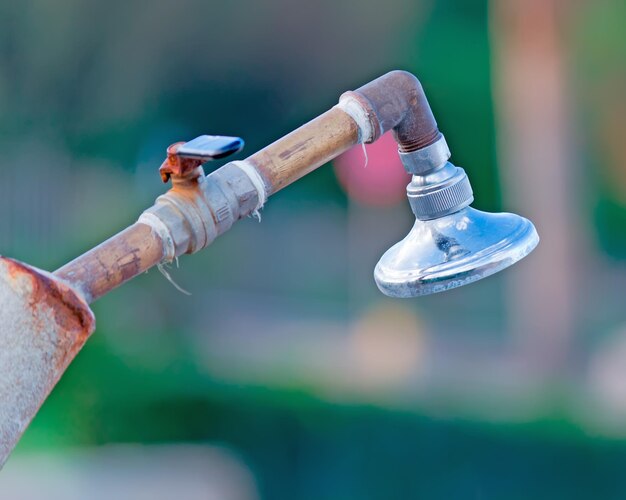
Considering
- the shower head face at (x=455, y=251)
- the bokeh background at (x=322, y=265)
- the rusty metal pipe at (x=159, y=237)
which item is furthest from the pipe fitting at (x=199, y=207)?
the bokeh background at (x=322, y=265)

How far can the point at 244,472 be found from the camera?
12.2ft

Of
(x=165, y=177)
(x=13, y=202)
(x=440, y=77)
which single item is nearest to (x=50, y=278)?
(x=165, y=177)

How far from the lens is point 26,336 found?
2.62ft

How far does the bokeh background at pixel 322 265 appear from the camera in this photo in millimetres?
3604

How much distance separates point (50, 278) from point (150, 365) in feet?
9.58

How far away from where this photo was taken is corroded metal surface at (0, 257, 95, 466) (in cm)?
79

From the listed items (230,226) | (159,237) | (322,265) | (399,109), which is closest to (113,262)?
(159,237)

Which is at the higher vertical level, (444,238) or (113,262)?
(113,262)

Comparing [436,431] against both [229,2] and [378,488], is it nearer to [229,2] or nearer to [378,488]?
[378,488]

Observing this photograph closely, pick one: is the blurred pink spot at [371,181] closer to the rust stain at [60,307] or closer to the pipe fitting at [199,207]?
the pipe fitting at [199,207]

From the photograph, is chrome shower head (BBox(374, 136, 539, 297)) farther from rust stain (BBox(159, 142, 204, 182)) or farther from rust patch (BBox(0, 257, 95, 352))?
rust patch (BBox(0, 257, 95, 352))

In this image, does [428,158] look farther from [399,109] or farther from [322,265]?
[322,265]

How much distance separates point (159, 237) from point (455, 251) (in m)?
0.40

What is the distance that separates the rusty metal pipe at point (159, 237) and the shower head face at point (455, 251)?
0.38 ft
